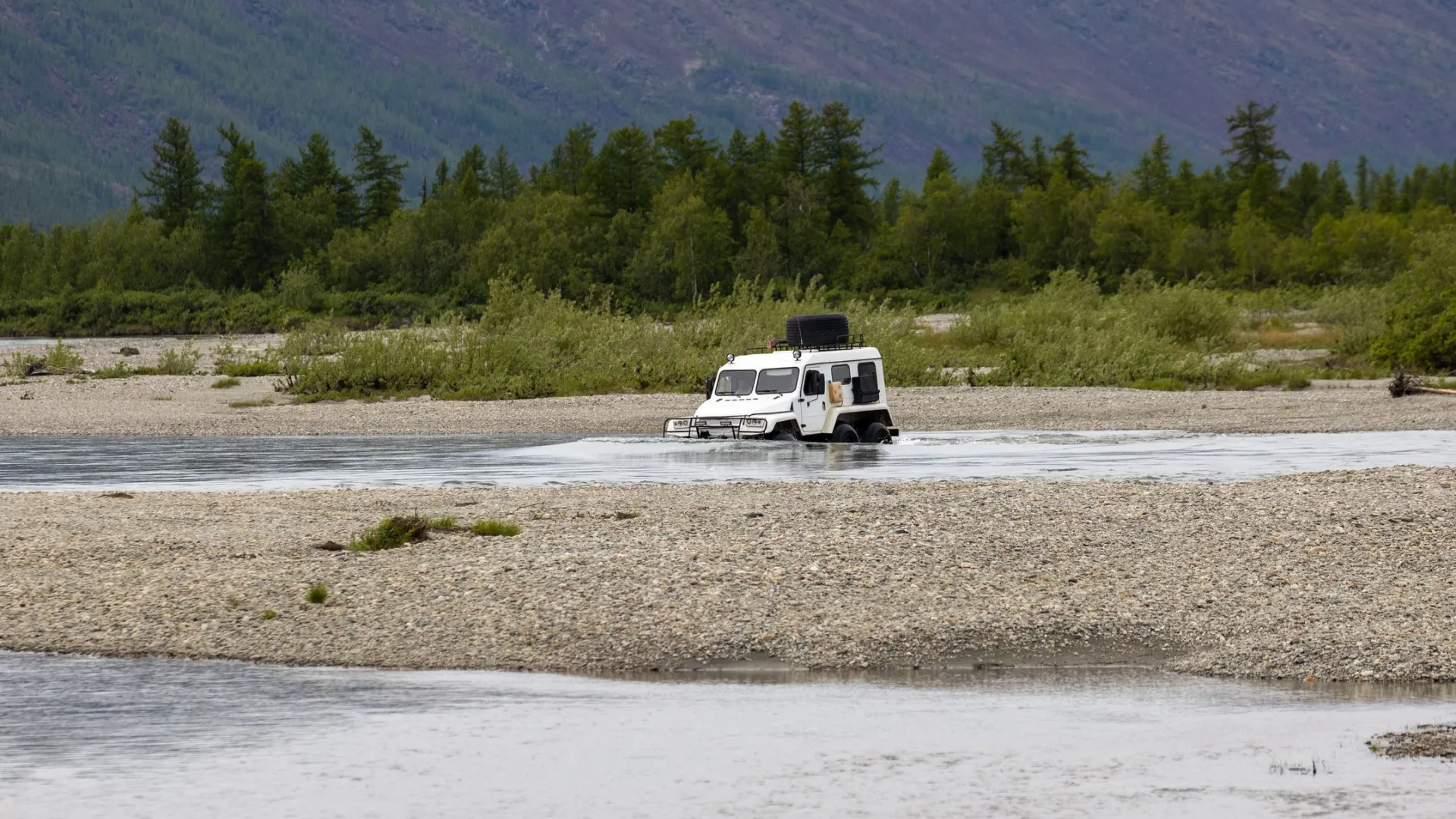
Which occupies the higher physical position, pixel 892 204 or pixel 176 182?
pixel 892 204

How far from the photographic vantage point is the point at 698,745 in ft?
39.5

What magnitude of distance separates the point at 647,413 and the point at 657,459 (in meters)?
11.9

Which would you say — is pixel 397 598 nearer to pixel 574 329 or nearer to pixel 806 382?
pixel 806 382

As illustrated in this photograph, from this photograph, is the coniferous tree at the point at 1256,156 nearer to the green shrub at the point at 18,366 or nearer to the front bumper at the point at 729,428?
the green shrub at the point at 18,366

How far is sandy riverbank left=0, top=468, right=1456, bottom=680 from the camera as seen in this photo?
14.4 meters

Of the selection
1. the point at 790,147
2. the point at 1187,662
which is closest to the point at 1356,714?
the point at 1187,662

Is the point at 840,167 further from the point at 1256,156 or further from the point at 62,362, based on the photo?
the point at 62,362

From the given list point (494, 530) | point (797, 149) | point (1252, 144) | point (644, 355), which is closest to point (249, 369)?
point (644, 355)

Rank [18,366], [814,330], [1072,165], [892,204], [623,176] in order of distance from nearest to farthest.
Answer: [814,330], [18,366], [623,176], [1072,165], [892,204]

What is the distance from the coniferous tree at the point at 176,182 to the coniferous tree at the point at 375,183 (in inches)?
451

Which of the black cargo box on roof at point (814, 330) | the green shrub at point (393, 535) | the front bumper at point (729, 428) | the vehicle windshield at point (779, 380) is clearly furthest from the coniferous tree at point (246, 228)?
the green shrub at point (393, 535)

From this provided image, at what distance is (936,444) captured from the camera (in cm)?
3509

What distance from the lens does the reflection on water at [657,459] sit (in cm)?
Answer: 2797

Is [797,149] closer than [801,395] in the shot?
No
